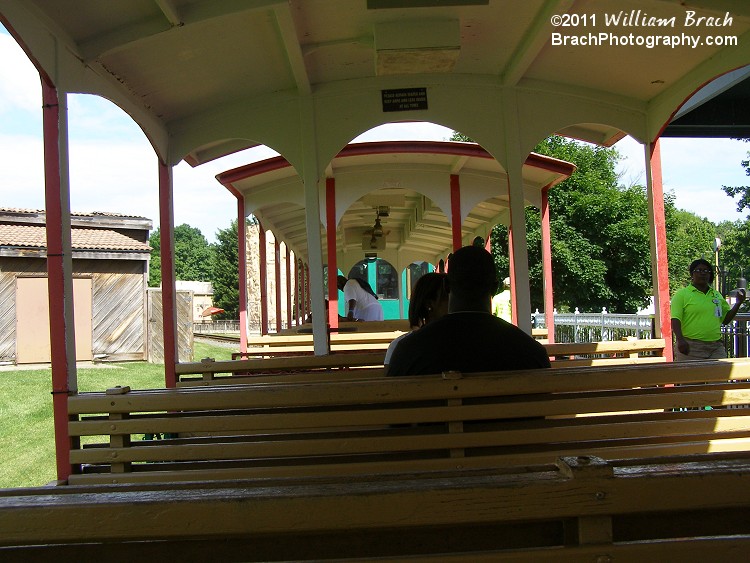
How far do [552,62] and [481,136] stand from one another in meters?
0.86

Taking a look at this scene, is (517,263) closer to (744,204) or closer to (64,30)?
(64,30)

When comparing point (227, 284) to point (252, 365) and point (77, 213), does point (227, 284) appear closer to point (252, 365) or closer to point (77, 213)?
point (77, 213)

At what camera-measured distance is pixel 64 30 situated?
4.28 meters

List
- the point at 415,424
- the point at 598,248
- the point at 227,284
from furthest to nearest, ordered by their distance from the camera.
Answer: the point at 227,284 → the point at 598,248 → the point at 415,424

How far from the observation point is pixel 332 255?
Answer: 349 inches

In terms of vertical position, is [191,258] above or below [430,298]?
above

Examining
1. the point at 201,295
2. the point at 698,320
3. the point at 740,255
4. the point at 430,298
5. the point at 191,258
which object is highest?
the point at 191,258

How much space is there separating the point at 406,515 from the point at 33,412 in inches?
447

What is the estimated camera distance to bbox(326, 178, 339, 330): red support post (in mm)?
8523

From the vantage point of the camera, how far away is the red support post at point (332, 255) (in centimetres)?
852

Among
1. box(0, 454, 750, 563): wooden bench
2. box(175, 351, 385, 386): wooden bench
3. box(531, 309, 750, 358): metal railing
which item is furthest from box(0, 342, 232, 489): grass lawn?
box(531, 309, 750, 358): metal railing

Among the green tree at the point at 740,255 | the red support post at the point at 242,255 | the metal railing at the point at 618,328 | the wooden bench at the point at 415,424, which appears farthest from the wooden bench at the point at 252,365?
the green tree at the point at 740,255

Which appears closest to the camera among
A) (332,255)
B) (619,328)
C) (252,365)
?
(252,365)

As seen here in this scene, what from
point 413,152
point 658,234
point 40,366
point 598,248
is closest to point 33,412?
point 413,152
